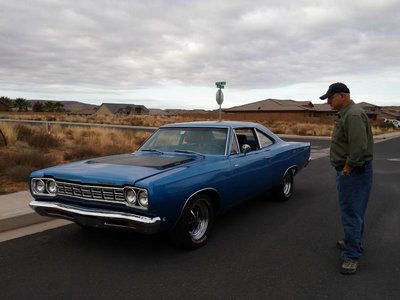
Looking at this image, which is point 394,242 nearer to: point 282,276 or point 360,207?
point 360,207

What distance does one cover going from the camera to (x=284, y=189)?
7578 mm

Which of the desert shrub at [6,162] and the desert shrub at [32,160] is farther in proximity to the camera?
the desert shrub at [32,160]

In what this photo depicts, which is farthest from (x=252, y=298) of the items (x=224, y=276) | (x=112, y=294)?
(x=112, y=294)

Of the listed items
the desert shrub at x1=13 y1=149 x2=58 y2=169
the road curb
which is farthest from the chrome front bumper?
the desert shrub at x1=13 y1=149 x2=58 y2=169

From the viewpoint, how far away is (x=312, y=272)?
169 inches

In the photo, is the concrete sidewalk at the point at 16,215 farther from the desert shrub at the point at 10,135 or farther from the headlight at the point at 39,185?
the desert shrub at the point at 10,135

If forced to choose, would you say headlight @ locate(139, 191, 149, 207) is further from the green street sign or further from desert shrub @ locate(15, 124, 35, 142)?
desert shrub @ locate(15, 124, 35, 142)

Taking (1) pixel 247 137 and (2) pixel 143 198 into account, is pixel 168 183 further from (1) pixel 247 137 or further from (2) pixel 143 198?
(1) pixel 247 137

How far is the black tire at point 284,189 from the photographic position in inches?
292

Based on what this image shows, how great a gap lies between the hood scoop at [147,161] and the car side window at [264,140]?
6.23 feet

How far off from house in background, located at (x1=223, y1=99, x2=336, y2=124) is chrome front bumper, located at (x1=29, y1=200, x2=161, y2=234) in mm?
67878

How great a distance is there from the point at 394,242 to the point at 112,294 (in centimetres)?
352

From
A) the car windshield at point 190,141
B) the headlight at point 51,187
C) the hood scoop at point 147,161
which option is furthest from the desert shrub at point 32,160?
the headlight at point 51,187

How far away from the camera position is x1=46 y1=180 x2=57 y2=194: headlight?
16.3ft
